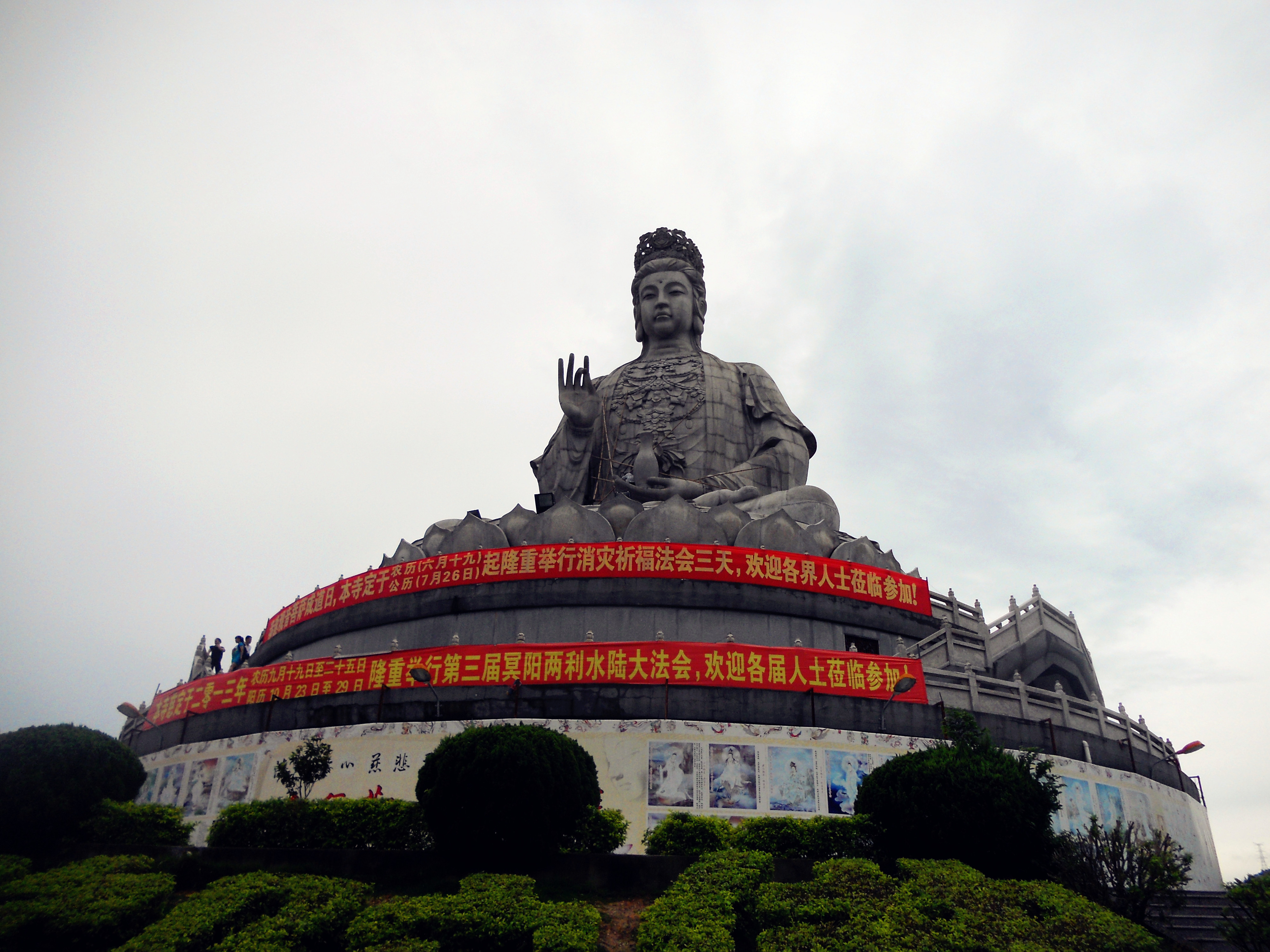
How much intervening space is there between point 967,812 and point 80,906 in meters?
8.11

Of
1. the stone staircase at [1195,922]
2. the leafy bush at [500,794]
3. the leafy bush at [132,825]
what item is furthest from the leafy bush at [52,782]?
the stone staircase at [1195,922]

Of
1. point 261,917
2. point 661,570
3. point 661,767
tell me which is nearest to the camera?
point 261,917

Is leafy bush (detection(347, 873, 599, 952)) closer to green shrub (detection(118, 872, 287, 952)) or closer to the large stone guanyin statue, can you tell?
green shrub (detection(118, 872, 287, 952))

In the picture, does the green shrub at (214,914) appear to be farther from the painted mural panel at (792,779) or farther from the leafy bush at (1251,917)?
the leafy bush at (1251,917)

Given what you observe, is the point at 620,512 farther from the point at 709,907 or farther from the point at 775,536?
the point at 709,907

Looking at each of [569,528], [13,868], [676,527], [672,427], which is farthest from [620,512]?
Answer: [13,868]

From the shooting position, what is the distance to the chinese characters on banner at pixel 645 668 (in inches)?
491

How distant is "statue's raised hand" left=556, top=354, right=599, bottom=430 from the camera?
2241 centimetres

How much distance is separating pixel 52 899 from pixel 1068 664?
17.0 metres

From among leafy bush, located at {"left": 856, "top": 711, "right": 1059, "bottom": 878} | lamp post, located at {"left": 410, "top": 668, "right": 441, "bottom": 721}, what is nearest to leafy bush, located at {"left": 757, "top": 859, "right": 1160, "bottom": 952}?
leafy bush, located at {"left": 856, "top": 711, "right": 1059, "bottom": 878}

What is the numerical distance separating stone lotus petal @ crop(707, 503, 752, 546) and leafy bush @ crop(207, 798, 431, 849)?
30.1 feet

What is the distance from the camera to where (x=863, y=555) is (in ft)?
58.8

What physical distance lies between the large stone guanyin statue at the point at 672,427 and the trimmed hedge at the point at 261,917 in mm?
13048

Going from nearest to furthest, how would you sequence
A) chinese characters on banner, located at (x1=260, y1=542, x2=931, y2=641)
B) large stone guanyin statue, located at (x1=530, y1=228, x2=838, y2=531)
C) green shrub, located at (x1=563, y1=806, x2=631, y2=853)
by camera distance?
1. green shrub, located at (x1=563, y1=806, x2=631, y2=853)
2. chinese characters on banner, located at (x1=260, y1=542, x2=931, y2=641)
3. large stone guanyin statue, located at (x1=530, y1=228, x2=838, y2=531)
